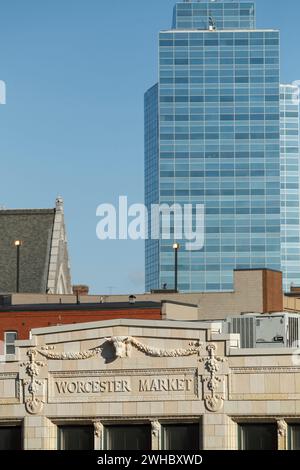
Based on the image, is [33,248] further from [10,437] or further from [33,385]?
[33,385]

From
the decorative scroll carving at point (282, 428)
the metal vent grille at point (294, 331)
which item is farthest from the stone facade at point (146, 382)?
the metal vent grille at point (294, 331)

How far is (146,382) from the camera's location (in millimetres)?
59406

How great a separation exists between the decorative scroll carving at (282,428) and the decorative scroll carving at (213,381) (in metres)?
2.33

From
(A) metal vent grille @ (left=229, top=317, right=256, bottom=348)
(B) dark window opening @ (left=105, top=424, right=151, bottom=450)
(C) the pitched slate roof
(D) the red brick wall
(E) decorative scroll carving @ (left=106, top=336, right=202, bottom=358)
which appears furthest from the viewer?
(C) the pitched slate roof

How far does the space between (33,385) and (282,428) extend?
9981 millimetres

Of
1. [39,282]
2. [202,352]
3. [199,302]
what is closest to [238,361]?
[202,352]

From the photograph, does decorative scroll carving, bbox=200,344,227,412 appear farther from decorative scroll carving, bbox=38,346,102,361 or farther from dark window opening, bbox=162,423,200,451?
decorative scroll carving, bbox=38,346,102,361

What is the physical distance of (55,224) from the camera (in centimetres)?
13188

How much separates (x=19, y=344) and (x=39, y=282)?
65765mm

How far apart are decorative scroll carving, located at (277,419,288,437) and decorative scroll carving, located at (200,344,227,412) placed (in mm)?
2326

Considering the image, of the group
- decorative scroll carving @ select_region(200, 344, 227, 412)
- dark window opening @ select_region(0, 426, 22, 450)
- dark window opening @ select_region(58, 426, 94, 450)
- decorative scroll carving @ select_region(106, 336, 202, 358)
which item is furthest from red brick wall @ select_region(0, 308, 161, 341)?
decorative scroll carving @ select_region(200, 344, 227, 412)

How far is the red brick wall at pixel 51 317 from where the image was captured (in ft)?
316

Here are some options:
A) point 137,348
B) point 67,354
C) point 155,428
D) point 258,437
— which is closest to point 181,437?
point 155,428

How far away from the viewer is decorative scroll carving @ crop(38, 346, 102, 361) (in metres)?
60.5
